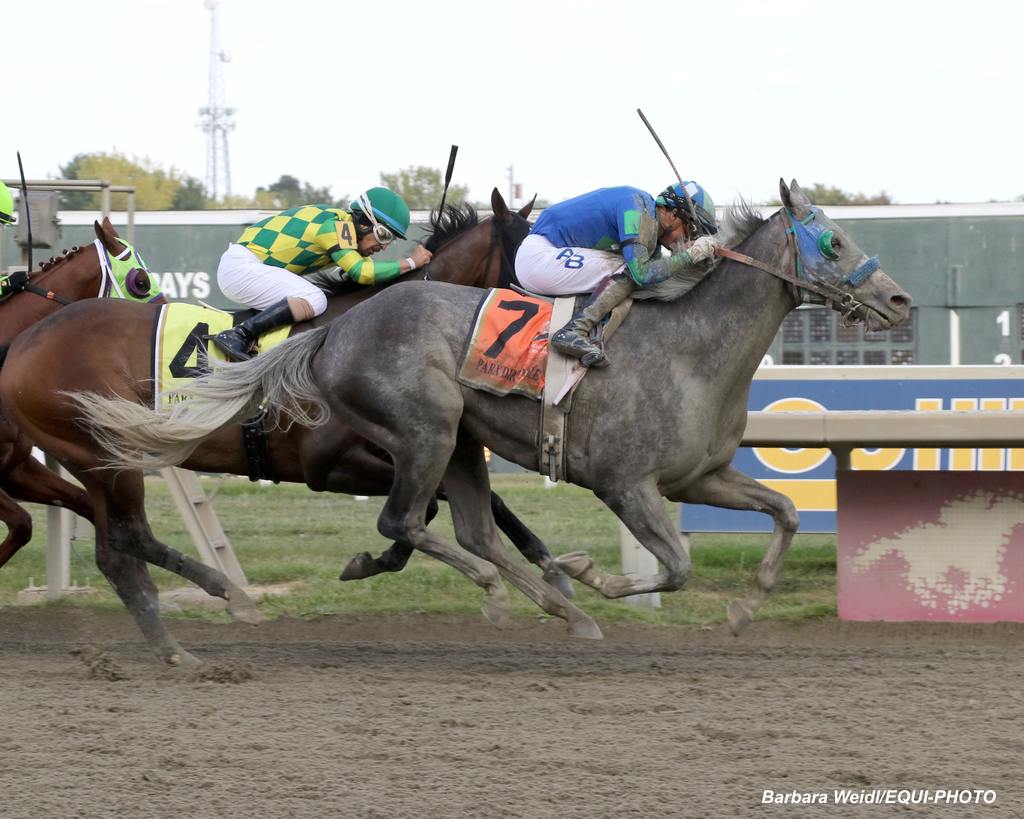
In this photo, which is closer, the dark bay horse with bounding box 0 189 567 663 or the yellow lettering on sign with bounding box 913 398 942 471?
the dark bay horse with bounding box 0 189 567 663

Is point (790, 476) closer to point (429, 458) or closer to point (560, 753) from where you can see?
point (429, 458)

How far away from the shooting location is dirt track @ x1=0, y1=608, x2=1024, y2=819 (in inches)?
140

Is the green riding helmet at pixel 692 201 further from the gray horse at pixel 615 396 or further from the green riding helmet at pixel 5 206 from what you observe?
the green riding helmet at pixel 5 206

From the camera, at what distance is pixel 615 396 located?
206 inches

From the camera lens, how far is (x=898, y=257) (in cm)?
1498

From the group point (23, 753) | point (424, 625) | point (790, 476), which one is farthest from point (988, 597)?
point (23, 753)

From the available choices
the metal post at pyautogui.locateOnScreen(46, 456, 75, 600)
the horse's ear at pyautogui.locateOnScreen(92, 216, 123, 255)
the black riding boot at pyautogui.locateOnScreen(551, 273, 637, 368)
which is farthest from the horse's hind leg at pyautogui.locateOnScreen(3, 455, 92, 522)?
the black riding boot at pyautogui.locateOnScreen(551, 273, 637, 368)

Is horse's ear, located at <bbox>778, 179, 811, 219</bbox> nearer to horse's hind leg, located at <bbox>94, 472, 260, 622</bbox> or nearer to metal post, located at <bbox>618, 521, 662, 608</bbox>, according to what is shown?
metal post, located at <bbox>618, 521, 662, 608</bbox>

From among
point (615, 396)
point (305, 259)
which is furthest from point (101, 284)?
point (615, 396)

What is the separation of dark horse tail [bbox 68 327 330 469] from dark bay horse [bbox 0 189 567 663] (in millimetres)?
195

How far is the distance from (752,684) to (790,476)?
3120mm

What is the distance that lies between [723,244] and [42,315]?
3301 mm

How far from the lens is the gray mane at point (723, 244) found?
5.35 meters

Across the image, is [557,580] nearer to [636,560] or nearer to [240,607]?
[636,560]
